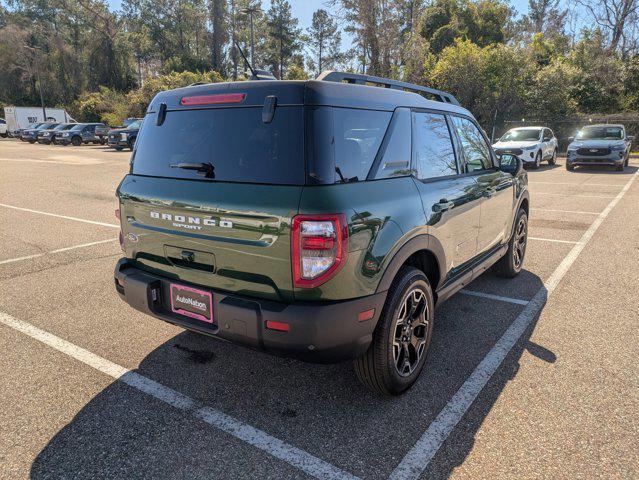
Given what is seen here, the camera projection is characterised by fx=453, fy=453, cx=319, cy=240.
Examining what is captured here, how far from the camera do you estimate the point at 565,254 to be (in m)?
6.22

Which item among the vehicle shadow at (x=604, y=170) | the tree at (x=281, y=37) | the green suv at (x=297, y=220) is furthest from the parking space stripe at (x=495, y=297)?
the tree at (x=281, y=37)

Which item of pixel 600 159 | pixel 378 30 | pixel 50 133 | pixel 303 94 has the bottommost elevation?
pixel 600 159

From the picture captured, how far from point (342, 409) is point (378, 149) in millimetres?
1621

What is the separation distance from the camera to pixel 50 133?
34.7 meters

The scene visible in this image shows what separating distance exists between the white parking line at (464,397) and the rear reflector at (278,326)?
893 millimetres

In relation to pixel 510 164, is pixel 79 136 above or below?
above

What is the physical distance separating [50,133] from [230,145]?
126ft

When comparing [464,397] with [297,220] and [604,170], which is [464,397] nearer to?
[297,220]

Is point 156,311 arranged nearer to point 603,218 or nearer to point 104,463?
point 104,463

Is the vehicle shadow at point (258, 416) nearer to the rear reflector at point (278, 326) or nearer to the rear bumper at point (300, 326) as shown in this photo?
the rear bumper at point (300, 326)

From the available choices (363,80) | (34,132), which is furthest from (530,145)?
(34,132)

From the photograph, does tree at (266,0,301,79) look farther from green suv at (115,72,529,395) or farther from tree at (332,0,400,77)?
green suv at (115,72,529,395)

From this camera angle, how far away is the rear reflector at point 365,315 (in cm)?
248

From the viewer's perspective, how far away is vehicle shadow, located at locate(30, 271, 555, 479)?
232 cm
